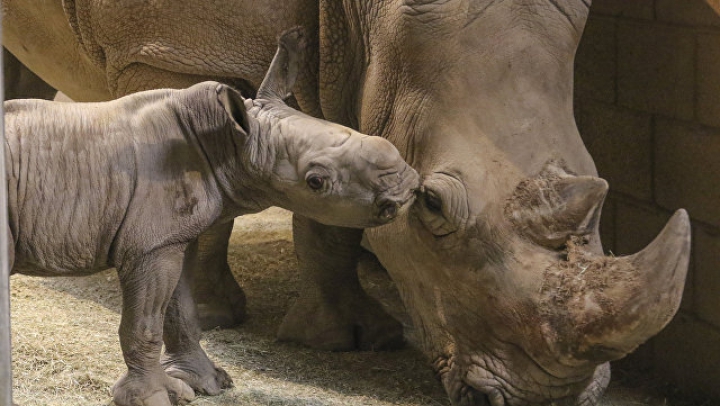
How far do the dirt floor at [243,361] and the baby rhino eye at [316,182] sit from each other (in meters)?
0.86

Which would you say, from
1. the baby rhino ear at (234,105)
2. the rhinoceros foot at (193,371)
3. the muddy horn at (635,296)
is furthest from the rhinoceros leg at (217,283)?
the muddy horn at (635,296)

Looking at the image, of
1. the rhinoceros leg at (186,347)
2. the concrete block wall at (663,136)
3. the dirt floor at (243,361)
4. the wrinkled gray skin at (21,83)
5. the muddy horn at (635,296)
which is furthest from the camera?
the wrinkled gray skin at (21,83)

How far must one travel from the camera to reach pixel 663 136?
15.8 ft

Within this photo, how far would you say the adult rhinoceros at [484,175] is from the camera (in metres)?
3.44

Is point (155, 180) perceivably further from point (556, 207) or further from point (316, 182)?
point (556, 207)

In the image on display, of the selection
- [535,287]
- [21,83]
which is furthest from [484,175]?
[21,83]

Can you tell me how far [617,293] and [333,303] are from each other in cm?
195

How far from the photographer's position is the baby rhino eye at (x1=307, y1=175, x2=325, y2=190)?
3.39 metres

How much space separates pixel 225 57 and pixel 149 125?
1.04 meters

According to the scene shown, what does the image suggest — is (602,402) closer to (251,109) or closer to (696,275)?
(696,275)

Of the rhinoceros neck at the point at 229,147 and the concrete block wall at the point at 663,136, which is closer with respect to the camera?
the rhinoceros neck at the point at 229,147

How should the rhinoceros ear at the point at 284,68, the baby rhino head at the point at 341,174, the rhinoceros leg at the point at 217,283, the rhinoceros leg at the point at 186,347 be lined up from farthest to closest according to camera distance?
the rhinoceros leg at the point at 217,283
the rhinoceros leg at the point at 186,347
the rhinoceros ear at the point at 284,68
the baby rhino head at the point at 341,174

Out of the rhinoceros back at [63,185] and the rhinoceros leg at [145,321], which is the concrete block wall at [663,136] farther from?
the rhinoceros back at [63,185]

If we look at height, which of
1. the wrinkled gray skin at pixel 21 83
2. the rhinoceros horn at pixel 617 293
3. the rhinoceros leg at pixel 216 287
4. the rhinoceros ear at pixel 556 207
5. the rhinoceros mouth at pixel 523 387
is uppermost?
the rhinoceros ear at pixel 556 207
